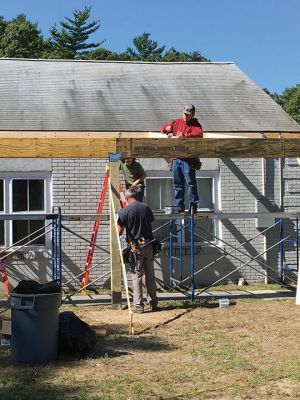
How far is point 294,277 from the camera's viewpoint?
43.6ft

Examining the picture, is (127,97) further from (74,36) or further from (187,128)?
(74,36)

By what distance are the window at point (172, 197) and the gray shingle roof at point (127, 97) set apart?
3.74 feet

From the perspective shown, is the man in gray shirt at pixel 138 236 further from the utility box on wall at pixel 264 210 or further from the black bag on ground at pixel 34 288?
the utility box on wall at pixel 264 210

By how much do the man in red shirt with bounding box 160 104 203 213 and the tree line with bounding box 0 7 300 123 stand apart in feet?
103

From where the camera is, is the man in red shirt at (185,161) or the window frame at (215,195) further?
the window frame at (215,195)

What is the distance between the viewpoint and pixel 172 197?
13.2m

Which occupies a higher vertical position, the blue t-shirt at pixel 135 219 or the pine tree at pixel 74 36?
the pine tree at pixel 74 36

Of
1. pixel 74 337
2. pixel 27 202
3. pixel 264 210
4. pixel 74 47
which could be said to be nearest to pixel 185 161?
pixel 264 210

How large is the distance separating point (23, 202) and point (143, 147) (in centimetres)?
356

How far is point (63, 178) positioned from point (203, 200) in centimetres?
313

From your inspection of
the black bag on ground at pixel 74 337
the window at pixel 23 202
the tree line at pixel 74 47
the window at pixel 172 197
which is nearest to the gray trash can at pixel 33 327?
the black bag on ground at pixel 74 337

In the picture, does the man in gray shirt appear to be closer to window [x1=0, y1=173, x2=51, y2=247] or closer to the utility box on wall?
window [x1=0, y1=173, x2=51, y2=247]

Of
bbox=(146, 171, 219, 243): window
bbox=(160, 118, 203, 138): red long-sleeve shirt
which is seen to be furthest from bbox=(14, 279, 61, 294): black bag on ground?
bbox=(146, 171, 219, 243): window

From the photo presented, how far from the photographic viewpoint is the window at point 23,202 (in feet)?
40.7
